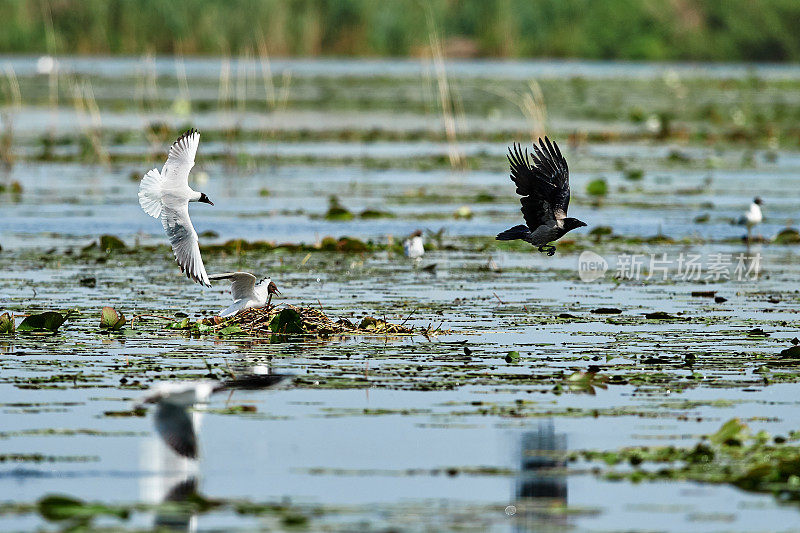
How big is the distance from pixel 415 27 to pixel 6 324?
1915 inches

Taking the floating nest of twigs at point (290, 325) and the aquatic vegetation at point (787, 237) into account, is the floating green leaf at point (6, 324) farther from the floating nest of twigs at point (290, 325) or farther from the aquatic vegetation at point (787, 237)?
the aquatic vegetation at point (787, 237)

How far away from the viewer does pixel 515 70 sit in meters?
58.2

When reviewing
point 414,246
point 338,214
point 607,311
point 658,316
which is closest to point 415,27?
point 338,214

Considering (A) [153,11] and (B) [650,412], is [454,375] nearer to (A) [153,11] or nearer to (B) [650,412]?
(B) [650,412]

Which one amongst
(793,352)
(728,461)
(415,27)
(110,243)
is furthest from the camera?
(415,27)

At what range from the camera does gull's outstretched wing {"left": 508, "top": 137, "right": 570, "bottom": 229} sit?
10.7 metres

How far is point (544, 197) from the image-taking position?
1101cm

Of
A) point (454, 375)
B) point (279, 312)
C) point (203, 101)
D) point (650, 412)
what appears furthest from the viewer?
point (203, 101)

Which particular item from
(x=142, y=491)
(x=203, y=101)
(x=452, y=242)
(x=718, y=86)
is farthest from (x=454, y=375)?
(x=718, y=86)

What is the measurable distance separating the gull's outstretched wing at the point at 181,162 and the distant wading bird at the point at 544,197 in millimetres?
2205

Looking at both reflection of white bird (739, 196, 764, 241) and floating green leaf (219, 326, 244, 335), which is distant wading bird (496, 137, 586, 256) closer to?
floating green leaf (219, 326, 244, 335)

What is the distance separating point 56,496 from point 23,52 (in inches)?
2182

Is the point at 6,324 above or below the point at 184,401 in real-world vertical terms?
above

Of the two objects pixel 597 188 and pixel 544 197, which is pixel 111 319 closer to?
pixel 544 197
